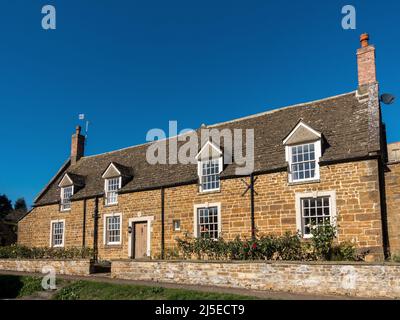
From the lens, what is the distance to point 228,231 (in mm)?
19000

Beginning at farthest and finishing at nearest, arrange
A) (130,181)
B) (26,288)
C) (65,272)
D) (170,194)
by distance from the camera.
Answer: (130,181), (170,194), (65,272), (26,288)

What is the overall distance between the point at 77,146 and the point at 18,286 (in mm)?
16734

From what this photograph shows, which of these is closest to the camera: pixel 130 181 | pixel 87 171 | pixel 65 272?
pixel 65 272

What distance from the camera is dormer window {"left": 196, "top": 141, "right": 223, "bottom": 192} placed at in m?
20.2

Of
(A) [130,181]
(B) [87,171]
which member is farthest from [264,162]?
(B) [87,171]

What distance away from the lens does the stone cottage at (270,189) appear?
1590 centimetres

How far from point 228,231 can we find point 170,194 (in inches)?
167

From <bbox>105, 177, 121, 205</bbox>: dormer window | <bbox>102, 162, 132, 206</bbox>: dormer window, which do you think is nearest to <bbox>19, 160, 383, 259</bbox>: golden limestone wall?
<bbox>105, 177, 121, 205</bbox>: dormer window

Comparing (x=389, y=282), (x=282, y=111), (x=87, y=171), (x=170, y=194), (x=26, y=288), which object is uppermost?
(x=282, y=111)

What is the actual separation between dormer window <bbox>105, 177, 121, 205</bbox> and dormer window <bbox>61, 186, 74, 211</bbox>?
378 cm

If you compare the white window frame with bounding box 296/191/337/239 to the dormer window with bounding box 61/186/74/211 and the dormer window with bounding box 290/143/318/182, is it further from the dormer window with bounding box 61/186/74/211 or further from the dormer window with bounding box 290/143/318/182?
the dormer window with bounding box 61/186/74/211
